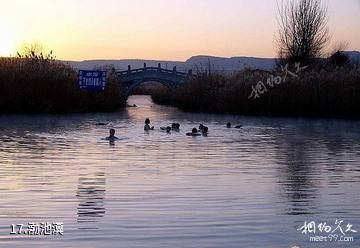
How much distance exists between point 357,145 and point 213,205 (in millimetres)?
13162

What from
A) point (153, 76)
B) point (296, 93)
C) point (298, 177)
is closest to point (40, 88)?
point (296, 93)

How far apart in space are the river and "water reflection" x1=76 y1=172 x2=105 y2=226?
0.02 metres

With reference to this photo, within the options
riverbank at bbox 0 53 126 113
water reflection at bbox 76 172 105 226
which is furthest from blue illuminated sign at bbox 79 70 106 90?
water reflection at bbox 76 172 105 226

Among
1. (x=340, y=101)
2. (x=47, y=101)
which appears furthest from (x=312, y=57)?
(x=47, y=101)

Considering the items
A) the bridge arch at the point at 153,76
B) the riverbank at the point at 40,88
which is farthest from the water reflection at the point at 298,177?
the bridge arch at the point at 153,76

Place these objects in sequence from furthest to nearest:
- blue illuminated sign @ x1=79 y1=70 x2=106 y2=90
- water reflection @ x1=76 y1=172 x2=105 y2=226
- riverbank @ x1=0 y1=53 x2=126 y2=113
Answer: blue illuminated sign @ x1=79 y1=70 x2=106 y2=90, riverbank @ x1=0 y1=53 x2=126 y2=113, water reflection @ x1=76 y1=172 x2=105 y2=226

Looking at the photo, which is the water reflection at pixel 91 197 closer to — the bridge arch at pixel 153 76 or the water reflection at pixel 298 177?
the water reflection at pixel 298 177

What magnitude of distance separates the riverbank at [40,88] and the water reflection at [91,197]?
32.4 metres

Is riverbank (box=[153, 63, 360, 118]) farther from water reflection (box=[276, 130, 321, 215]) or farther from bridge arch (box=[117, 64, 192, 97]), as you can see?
bridge arch (box=[117, 64, 192, 97])

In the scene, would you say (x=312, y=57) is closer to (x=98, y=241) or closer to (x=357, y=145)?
(x=357, y=145)

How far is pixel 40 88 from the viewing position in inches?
1799

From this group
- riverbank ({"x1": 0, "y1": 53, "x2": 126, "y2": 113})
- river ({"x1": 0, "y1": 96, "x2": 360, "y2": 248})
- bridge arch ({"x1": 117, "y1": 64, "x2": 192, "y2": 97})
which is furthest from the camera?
bridge arch ({"x1": 117, "y1": 64, "x2": 192, "y2": 97})

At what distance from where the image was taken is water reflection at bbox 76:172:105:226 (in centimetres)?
874

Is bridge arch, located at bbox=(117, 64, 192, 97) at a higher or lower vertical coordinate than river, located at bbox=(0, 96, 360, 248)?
higher
